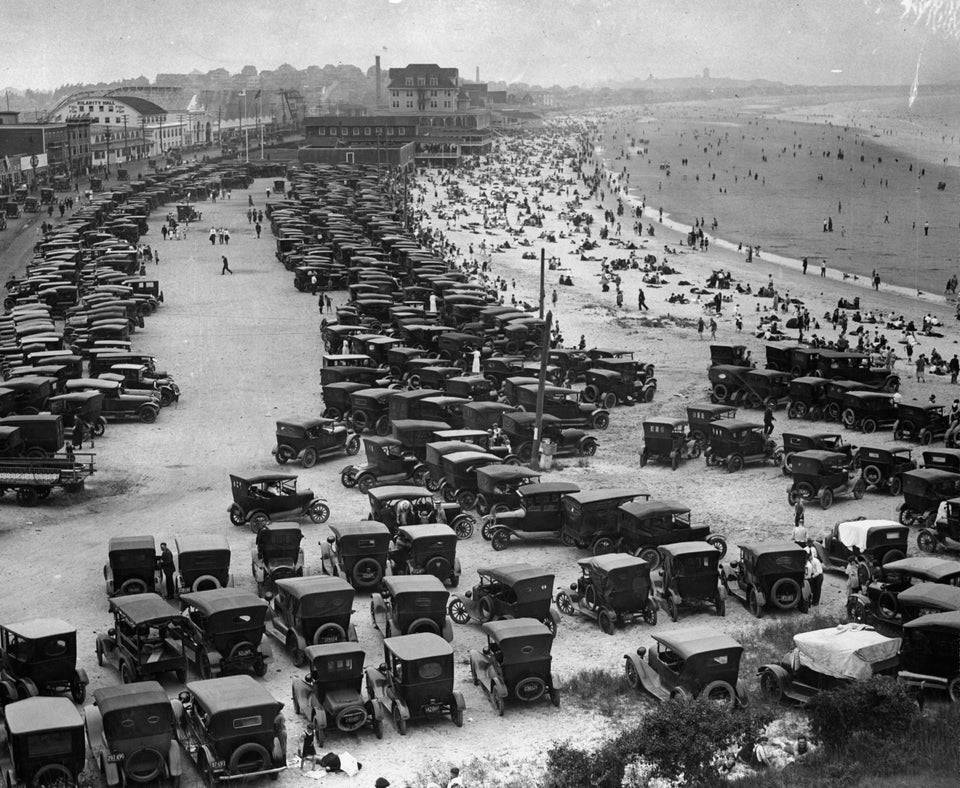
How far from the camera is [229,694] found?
15414 millimetres

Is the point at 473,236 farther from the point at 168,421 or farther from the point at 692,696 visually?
the point at 692,696

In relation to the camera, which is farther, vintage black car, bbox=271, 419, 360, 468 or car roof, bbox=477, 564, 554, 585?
vintage black car, bbox=271, 419, 360, 468

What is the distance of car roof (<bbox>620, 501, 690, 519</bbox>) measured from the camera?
23.4m

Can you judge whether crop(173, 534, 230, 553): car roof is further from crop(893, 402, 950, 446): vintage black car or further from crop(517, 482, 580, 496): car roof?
crop(893, 402, 950, 446): vintage black car

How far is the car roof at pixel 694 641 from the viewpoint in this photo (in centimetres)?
1712

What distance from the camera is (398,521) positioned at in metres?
24.5

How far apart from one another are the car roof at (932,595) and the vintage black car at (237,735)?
9.98 m

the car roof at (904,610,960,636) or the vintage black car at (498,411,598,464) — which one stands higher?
the car roof at (904,610,960,636)

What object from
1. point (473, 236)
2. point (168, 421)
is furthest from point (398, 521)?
point (473, 236)

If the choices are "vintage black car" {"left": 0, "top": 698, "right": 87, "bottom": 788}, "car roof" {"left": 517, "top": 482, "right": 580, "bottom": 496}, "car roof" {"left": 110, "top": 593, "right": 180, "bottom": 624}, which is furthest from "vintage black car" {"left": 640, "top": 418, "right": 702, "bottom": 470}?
"vintage black car" {"left": 0, "top": 698, "right": 87, "bottom": 788}

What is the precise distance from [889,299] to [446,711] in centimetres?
5178

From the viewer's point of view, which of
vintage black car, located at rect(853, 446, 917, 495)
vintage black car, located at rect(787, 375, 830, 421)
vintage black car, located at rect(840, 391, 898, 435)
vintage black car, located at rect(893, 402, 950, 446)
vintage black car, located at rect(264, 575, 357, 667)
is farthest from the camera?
vintage black car, located at rect(787, 375, 830, 421)

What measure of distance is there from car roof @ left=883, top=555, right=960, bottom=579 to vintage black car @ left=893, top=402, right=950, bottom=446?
1292 centimetres

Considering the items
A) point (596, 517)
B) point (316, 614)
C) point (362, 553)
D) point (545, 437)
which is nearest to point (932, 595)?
point (596, 517)
